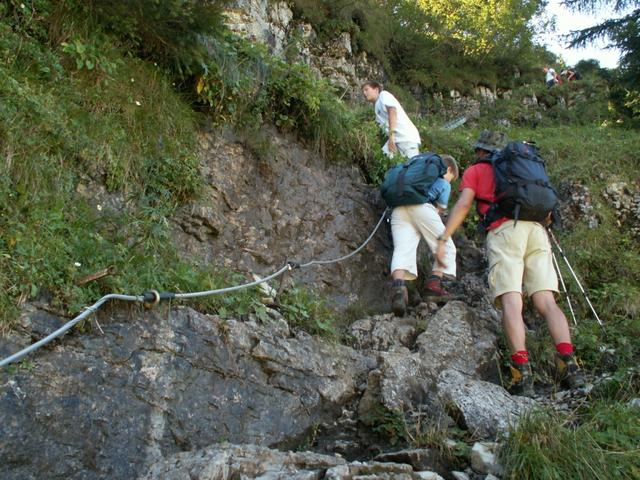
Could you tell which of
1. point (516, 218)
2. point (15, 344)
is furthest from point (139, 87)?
point (516, 218)

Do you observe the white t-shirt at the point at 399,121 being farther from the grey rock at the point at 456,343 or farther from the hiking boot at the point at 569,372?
the hiking boot at the point at 569,372

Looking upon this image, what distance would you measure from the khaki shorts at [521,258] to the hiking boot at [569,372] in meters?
0.70

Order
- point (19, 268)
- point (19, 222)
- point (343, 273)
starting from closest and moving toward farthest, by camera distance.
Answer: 1. point (19, 268)
2. point (19, 222)
3. point (343, 273)

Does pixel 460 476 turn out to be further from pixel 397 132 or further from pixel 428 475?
pixel 397 132

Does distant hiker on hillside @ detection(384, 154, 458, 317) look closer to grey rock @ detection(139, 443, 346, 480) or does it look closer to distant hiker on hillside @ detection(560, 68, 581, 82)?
grey rock @ detection(139, 443, 346, 480)

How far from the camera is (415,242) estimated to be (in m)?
6.58

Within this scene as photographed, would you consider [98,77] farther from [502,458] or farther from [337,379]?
[502,458]

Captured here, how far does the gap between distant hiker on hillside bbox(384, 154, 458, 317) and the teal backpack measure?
11 cm

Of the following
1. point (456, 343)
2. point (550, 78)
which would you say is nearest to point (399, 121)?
point (456, 343)

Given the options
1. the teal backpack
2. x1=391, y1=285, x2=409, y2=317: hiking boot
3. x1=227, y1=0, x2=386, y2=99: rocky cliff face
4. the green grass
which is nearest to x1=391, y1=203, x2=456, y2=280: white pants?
the teal backpack

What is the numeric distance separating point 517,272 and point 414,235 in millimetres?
1527

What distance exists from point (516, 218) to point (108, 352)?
378cm

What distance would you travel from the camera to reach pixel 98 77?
206 inches

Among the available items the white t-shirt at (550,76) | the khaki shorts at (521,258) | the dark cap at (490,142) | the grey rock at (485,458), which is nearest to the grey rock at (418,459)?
the grey rock at (485,458)
